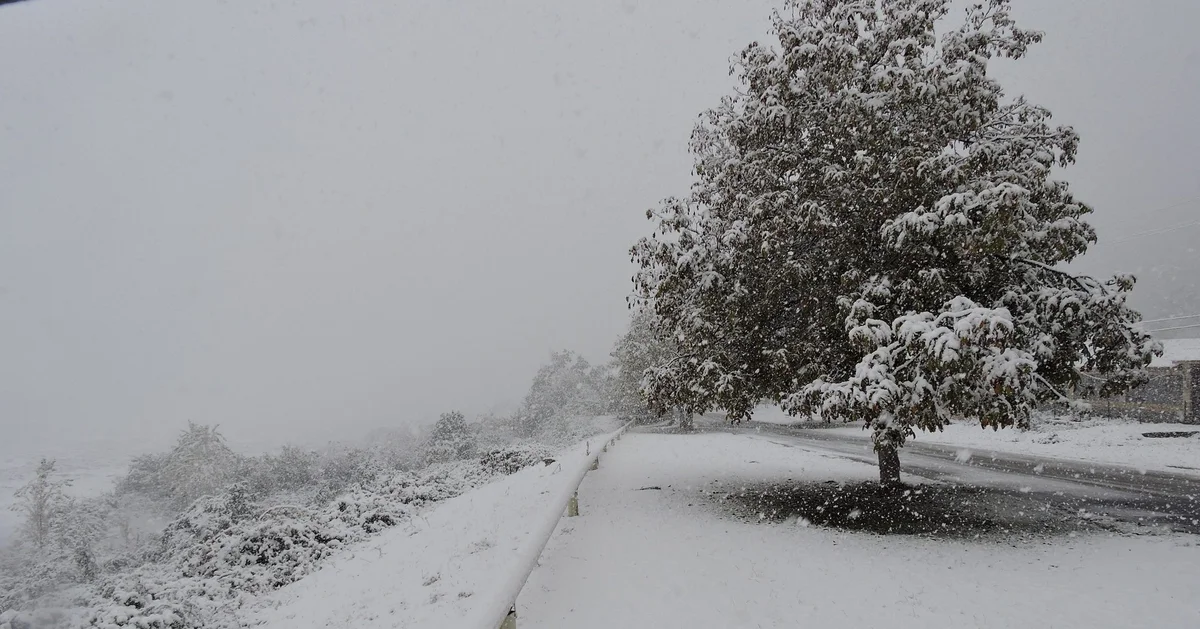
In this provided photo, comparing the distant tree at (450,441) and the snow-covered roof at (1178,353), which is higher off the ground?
the snow-covered roof at (1178,353)

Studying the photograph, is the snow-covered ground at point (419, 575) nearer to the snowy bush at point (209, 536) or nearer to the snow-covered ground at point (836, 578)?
the snow-covered ground at point (836, 578)

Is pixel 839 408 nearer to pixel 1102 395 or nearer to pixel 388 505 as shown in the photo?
pixel 1102 395

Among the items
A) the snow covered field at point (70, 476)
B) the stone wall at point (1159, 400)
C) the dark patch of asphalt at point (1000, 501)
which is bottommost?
the snow covered field at point (70, 476)

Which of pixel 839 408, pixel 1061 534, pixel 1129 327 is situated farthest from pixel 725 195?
pixel 1061 534

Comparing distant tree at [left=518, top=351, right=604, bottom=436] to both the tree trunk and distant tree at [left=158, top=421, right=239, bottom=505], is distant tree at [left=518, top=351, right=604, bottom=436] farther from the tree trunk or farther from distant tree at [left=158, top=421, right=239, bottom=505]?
the tree trunk

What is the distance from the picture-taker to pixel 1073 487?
1136 cm

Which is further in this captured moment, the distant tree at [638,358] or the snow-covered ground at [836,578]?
the distant tree at [638,358]

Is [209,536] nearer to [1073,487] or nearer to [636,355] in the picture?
[1073,487]

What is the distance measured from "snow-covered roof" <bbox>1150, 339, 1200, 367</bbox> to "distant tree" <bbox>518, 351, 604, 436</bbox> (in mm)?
43279

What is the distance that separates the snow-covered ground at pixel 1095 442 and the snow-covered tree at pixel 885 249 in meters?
8.94

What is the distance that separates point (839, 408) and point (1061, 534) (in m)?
3.76

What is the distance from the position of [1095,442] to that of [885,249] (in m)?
17.0

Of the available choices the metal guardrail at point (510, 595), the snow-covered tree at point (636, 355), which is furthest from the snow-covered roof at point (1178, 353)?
the metal guardrail at point (510, 595)

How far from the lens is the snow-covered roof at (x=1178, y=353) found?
2173cm
